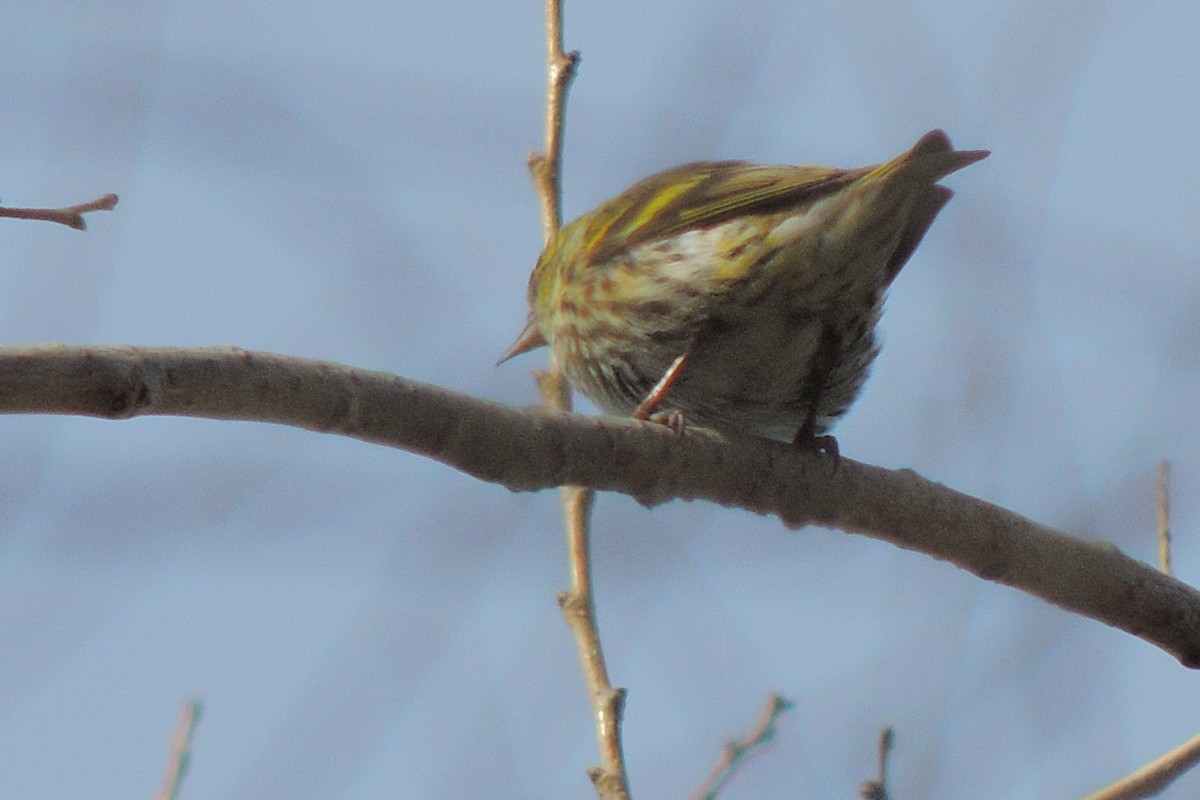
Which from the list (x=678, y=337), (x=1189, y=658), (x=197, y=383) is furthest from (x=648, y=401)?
(x=197, y=383)

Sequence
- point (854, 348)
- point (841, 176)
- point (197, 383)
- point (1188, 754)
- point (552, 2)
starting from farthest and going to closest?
point (854, 348)
point (841, 176)
point (552, 2)
point (1188, 754)
point (197, 383)

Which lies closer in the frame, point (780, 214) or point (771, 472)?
point (771, 472)

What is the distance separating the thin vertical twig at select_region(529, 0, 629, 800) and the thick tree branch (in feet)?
1.21

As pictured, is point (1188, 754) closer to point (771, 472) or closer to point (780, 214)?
point (771, 472)

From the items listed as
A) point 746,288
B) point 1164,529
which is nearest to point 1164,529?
point 1164,529

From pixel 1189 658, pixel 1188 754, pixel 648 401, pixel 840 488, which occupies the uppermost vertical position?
pixel 648 401

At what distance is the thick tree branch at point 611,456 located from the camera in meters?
2.33

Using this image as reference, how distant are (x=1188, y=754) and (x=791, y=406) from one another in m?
2.20

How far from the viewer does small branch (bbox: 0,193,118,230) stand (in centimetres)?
217

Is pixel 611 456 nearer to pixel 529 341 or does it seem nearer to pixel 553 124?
pixel 553 124

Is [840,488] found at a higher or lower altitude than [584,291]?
lower

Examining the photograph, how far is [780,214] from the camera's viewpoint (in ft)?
15.4

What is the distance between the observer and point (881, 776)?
2.67 meters

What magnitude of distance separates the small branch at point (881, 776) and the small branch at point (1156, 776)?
1.79 ft
